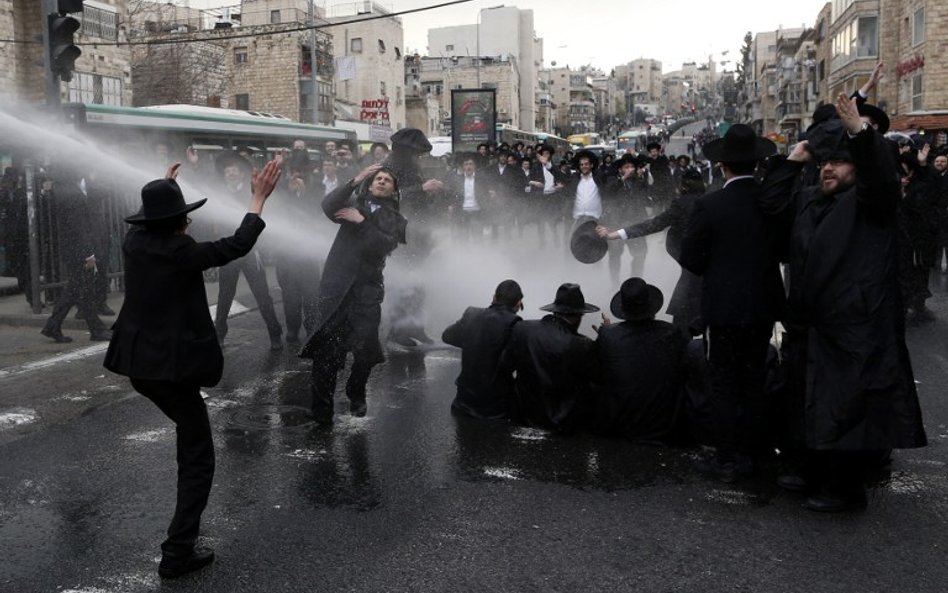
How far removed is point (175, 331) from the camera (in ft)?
12.4

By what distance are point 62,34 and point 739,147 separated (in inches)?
297

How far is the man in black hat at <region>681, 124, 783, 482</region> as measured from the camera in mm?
4590

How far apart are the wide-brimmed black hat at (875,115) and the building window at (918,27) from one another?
3296 centimetres

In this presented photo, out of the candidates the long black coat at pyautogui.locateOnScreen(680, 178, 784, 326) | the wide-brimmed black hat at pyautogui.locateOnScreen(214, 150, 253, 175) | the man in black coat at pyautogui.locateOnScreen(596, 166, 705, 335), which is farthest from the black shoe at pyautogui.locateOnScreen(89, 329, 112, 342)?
the long black coat at pyautogui.locateOnScreen(680, 178, 784, 326)

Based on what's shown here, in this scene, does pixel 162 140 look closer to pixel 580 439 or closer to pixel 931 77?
pixel 580 439

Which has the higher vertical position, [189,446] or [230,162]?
[230,162]

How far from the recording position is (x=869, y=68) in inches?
1620

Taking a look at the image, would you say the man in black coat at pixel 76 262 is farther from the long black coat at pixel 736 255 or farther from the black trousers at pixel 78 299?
the long black coat at pixel 736 255

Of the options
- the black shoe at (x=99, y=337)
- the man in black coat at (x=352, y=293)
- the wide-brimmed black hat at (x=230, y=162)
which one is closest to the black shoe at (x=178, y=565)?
the man in black coat at (x=352, y=293)

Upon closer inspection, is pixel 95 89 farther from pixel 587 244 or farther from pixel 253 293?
pixel 587 244

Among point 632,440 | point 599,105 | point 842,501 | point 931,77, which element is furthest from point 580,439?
point 599,105

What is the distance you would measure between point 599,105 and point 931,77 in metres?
147

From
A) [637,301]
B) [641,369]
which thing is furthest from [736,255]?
[641,369]

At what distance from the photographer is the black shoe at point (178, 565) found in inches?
143
